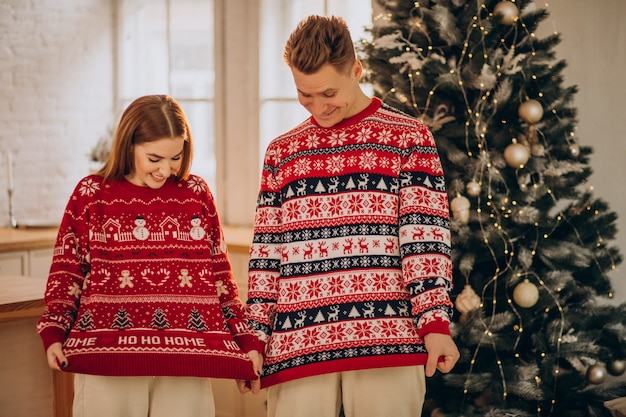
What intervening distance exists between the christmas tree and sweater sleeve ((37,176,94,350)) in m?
Result: 1.36

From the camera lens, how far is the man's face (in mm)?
1832

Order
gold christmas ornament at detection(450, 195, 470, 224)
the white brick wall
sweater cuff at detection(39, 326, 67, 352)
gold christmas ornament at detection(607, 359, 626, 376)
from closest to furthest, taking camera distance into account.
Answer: sweater cuff at detection(39, 326, 67, 352), gold christmas ornament at detection(450, 195, 470, 224), gold christmas ornament at detection(607, 359, 626, 376), the white brick wall

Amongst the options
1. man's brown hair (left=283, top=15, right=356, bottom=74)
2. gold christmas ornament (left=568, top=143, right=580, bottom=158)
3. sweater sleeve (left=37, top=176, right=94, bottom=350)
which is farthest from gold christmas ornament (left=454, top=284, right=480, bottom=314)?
sweater sleeve (left=37, top=176, right=94, bottom=350)

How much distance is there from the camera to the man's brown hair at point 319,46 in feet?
5.96

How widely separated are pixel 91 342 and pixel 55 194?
3.52m

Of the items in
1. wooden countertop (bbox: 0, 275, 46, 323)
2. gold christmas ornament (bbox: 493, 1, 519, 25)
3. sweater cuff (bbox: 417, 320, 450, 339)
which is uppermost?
gold christmas ornament (bbox: 493, 1, 519, 25)

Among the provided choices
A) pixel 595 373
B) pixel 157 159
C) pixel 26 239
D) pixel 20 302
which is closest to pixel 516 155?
pixel 595 373

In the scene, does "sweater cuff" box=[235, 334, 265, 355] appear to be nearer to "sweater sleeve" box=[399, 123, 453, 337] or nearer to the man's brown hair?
"sweater sleeve" box=[399, 123, 453, 337]

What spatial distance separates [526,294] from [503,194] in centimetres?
36

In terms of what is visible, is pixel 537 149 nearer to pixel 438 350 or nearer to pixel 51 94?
pixel 438 350

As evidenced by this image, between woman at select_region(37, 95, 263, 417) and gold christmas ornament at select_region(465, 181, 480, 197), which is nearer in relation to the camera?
woman at select_region(37, 95, 263, 417)

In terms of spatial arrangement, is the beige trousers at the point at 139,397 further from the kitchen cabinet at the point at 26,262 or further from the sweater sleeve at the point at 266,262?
the kitchen cabinet at the point at 26,262

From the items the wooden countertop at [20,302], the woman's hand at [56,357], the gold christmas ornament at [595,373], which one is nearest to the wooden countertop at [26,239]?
the wooden countertop at [20,302]

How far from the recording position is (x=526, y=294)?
9.62 ft
